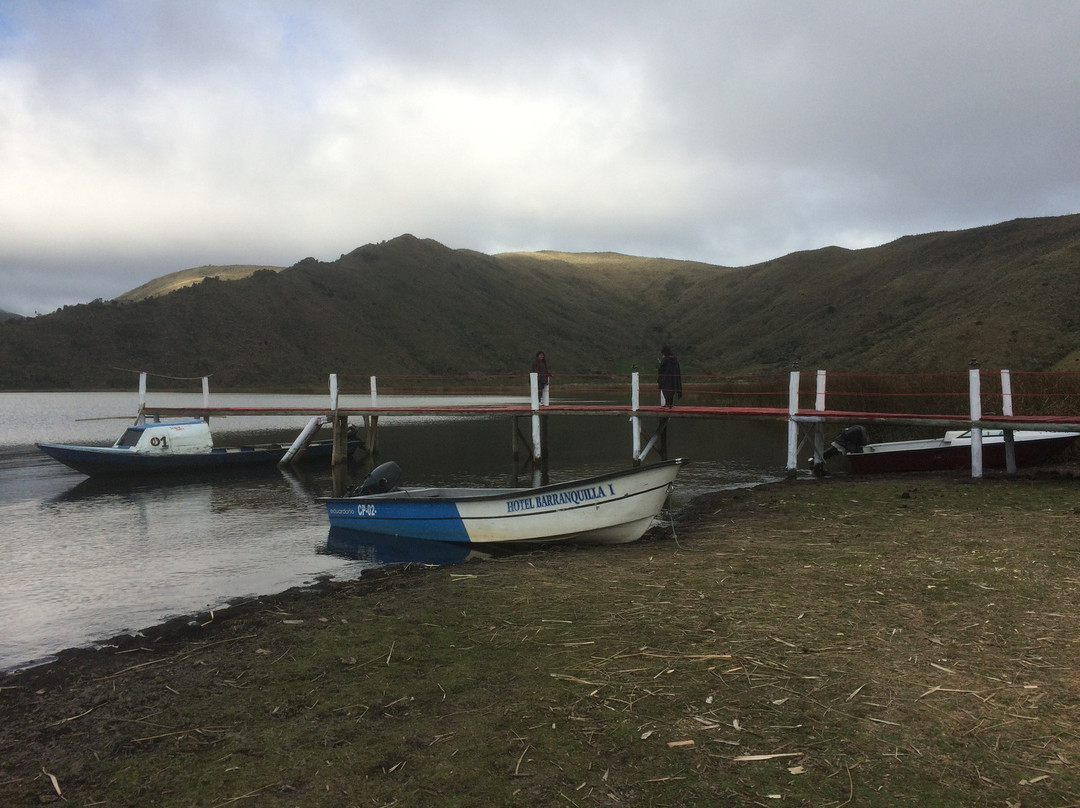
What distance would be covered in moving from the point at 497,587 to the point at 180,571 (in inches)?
255

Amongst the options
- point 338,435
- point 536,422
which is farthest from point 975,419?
point 338,435

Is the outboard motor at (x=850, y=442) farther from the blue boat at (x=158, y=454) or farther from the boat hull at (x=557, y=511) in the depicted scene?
the blue boat at (x=158, y=454)

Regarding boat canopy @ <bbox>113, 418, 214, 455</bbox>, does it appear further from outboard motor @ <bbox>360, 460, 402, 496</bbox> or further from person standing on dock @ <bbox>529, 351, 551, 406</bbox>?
outboard motor @ <bbox>360, 460, 402, 496</bbox>

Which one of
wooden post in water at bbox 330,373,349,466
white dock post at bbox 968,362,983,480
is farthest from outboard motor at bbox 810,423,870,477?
wooden post in water at bbox 330,373,349,466

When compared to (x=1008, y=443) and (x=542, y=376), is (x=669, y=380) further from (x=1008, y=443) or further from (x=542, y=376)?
(x=1008, y=443)

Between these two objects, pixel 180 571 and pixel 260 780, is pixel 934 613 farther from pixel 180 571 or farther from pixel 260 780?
pixel 180 571

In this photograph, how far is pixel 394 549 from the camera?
13625mm

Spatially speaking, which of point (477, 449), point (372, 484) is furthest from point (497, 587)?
point (477, 449)

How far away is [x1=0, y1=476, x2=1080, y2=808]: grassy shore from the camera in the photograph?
4.20m

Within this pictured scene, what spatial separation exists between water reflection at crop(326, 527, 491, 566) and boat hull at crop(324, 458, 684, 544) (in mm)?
225

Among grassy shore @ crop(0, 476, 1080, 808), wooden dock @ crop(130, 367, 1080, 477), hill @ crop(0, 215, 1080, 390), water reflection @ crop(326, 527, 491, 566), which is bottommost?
water reflection @ crop(326, 527, 491, 566)

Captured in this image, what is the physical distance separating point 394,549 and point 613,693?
890 centimetres

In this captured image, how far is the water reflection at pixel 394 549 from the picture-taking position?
500 inches

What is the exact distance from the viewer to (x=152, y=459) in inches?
982
